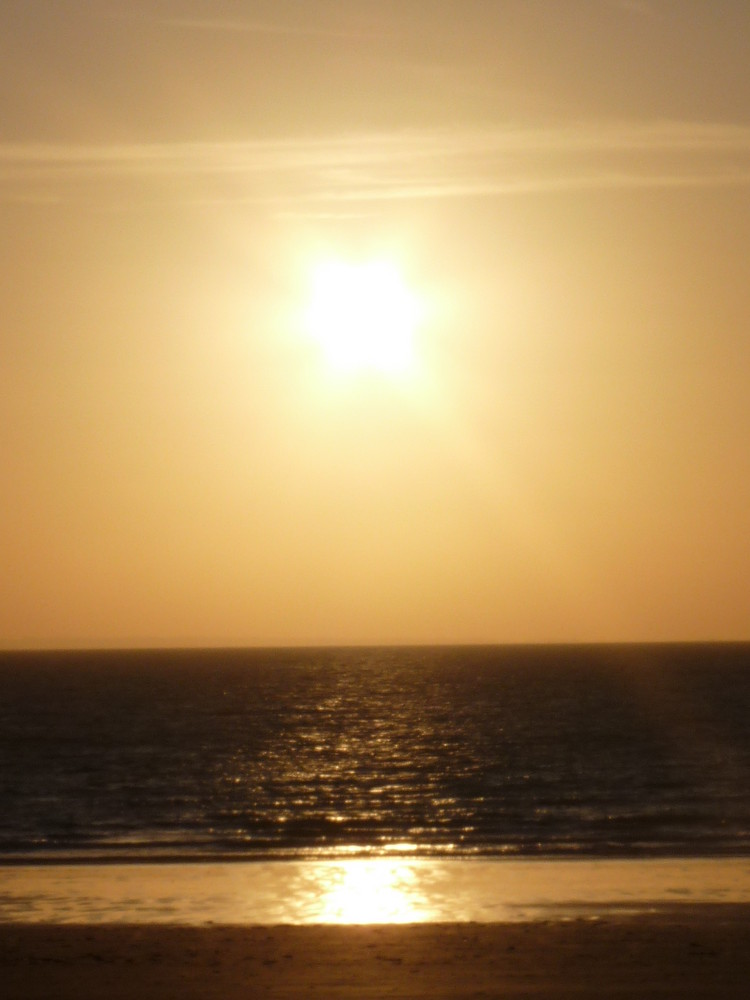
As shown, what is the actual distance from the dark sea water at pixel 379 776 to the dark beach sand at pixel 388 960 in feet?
34.0

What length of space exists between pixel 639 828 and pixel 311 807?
10699 millimetres

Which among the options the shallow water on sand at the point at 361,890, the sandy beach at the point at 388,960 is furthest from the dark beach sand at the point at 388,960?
the shallow water on sand at the point at 361,890

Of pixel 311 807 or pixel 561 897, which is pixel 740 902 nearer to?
pixel 561 897

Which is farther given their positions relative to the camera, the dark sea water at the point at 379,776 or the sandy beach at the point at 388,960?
the dark sea water at the point at 379,776

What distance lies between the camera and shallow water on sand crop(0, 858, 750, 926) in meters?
19.3

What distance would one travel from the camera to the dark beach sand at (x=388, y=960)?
14.6 meters

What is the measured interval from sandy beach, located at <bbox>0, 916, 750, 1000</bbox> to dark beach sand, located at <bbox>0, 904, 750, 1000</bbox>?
0.9 inches

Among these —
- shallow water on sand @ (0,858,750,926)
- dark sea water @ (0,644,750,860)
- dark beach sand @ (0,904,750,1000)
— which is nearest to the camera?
dark beach sand @ (0,904,750,1000)

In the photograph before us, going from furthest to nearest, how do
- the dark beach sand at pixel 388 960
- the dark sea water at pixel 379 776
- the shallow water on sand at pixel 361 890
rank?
1. the dark sea water at pixel 379 776
2. the shallow water on sand at pixel 361 890
3. the dark beach sand at pixel 388 960

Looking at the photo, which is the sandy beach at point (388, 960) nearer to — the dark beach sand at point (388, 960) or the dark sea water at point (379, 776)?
the dark beach sand at point (388, 960)

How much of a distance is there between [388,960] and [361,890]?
6066 mm

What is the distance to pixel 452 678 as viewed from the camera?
154500 millimetres

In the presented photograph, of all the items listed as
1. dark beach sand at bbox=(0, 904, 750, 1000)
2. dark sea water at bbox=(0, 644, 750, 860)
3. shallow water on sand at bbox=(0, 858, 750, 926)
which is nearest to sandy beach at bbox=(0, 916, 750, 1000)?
dark beach sand at bbox=(0, 904, 750, 1000)

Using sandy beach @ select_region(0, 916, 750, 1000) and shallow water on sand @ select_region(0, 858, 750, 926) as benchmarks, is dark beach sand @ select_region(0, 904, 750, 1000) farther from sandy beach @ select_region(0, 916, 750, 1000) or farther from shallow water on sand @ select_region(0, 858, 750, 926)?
shallow water on sand @ select_region(0, 858, 750, 926)
